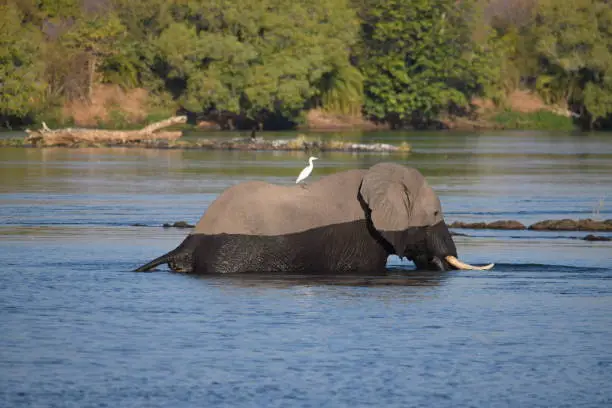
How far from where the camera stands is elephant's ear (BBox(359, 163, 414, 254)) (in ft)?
56.3

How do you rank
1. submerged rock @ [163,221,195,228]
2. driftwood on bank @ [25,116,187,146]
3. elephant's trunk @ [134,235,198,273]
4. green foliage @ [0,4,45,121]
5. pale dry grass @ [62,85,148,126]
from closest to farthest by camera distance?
elephant's trunk @ [134,235,198,273] < submerged rock @ [163,221,195,228] < driftwood on bank @ [25,116,187,146] < green foliage @ [0,4,45,121] < pale dry grass @ [62,85,148,126]

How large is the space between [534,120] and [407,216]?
9725cm

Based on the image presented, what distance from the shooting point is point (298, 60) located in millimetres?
98062

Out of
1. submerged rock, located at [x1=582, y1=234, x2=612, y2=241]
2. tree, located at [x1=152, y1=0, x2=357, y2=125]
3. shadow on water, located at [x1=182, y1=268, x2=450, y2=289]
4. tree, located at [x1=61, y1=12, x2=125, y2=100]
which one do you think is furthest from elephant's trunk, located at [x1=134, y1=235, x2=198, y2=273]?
tree, located at [x1=61, y1=12, x2=125, y2=100]

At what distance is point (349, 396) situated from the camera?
11.3 meters

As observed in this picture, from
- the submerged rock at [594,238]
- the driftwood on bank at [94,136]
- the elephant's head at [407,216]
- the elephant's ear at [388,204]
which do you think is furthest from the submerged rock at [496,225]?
the driftwood on bank at [94,136]

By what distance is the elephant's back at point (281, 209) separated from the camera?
17.2 m

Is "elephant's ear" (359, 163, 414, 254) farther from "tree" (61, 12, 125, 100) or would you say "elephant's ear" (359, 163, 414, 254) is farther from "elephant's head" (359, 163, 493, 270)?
"tree" (61, 12, 125, 100)

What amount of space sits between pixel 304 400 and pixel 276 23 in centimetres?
8880

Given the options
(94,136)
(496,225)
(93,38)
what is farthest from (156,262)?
(93,38)

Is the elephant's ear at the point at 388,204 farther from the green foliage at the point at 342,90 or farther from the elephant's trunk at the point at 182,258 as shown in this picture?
the green foliage at the point at 342,90

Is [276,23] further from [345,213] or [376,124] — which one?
[345,213]

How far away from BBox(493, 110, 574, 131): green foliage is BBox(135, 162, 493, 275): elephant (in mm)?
95391

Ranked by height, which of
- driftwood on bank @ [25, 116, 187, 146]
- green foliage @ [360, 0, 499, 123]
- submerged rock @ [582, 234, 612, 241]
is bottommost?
driftwood on bank @ [25, 116, 187, 146]
